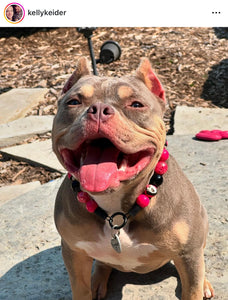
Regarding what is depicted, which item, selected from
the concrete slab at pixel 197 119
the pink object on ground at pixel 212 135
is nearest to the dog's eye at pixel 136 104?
the pink object on ground at pixel 212 135

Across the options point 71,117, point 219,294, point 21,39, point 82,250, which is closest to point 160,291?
point 219,294

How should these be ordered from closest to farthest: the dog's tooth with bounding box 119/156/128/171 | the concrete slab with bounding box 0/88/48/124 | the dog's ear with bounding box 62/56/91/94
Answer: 1. the dog's tooth with bounding box 119/156/128/171
2. the dog's ear with bounding box 62/56/91/94
3. the concrete slab with bounding box 0/88/48/124

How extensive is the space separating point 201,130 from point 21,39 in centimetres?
467

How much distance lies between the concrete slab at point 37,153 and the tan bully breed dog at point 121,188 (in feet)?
7.70

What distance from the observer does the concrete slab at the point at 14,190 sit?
4660mm

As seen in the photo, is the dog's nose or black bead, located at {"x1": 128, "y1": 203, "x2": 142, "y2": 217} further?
black bead, located at {"x1": 128, "y1": 203, "x2": 142, "y2": 217}

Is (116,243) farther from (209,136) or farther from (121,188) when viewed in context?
(209,136)

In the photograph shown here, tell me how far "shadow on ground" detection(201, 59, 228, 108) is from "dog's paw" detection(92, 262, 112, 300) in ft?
13.2

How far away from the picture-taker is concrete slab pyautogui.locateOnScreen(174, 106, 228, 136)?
5.75 metres

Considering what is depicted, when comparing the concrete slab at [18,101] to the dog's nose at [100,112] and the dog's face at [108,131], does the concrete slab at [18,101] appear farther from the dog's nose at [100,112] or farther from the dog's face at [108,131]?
the dog's nose at [100,112]

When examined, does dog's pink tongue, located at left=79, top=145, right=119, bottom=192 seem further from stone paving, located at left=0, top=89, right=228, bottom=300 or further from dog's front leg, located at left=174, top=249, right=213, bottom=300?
stone paving, located at left=0, top=89, right=228, bottom=300

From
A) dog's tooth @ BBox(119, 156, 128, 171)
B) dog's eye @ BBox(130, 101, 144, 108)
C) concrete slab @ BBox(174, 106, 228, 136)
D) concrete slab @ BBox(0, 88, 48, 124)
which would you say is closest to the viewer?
dog's tooth @ BBox(119, 156, 128, 171)
